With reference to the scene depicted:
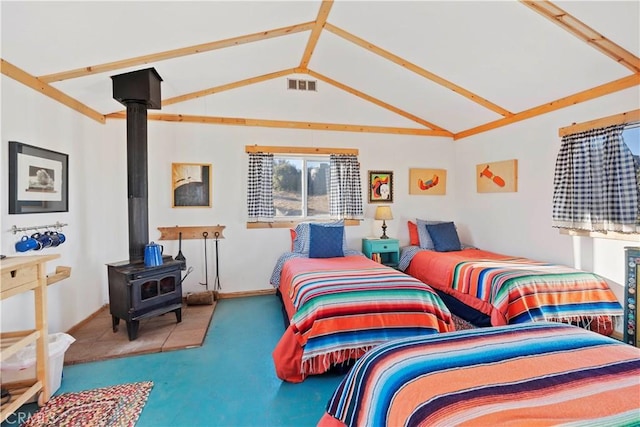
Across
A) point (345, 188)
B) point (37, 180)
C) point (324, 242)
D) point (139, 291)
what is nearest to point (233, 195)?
point (324, 242)

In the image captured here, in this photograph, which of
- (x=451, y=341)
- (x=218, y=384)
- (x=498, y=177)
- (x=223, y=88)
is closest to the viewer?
(x=451, y=341)

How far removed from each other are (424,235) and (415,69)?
223cm

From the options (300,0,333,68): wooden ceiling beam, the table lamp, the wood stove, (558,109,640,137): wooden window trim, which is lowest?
the wood stove

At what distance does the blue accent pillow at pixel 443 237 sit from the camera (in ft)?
13.9

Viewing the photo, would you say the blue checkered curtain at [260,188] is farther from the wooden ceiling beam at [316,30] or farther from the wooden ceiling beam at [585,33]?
the wooden ceiling beam at [585,33]

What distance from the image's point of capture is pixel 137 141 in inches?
118

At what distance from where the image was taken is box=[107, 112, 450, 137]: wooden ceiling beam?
397cm

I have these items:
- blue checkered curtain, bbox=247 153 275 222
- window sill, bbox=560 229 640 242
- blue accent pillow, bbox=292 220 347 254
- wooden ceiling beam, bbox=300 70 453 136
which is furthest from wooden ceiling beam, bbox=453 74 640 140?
blue checkered curtain, bbox=247 153 275 222

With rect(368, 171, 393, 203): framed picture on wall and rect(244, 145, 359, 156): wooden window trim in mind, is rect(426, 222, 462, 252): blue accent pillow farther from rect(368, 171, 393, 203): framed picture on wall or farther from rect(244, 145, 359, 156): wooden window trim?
rect(244, 145, 359, 156): wooden window trim

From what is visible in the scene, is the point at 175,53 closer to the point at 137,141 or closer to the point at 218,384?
the point at 137,141

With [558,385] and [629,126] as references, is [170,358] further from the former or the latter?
[629,126]

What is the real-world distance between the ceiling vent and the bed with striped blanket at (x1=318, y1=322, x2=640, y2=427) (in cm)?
372

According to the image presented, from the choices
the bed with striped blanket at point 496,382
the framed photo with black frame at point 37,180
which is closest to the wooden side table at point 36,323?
the framed photo with black frame at point 37,180

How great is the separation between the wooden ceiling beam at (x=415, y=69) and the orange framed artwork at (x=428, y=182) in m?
1.29
